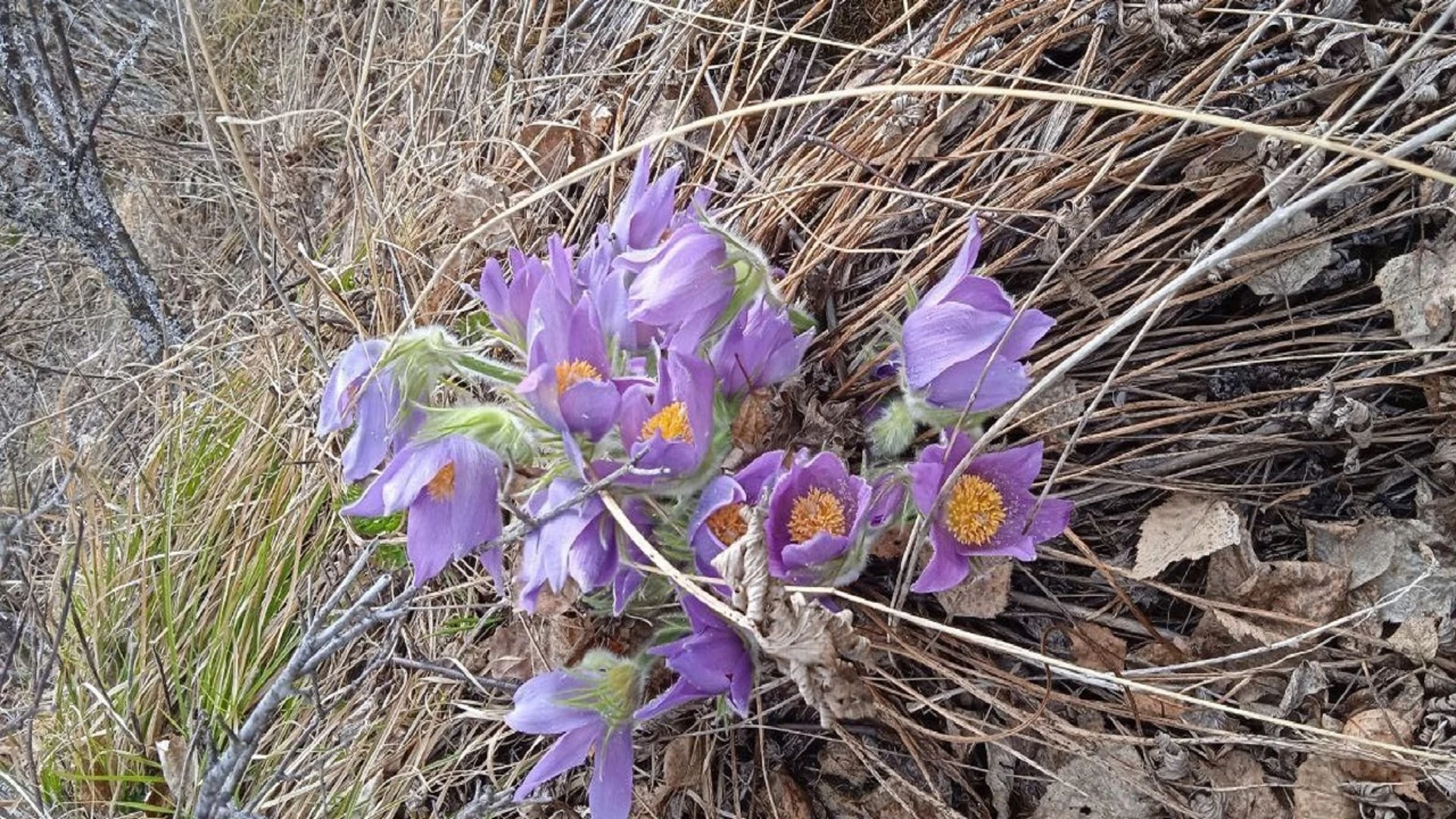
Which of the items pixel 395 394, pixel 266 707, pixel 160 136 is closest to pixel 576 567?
pixel 395 394

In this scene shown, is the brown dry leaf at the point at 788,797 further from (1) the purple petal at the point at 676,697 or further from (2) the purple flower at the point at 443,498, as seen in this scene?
(2) the purple flower at the point at 443,498

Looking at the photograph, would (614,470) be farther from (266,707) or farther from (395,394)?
(266,707)

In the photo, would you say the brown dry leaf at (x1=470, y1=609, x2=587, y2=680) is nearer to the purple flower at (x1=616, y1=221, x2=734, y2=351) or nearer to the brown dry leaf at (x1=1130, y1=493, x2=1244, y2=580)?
the purple flower at (x1=616, y1=221, x2=734, y2=351)

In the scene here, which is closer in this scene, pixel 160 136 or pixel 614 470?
pixel 614 470

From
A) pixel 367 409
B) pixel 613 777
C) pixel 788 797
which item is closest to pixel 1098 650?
pixel 788 797

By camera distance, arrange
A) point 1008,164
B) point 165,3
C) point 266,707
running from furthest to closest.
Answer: point 165,3
point 1008,164
point 266,707

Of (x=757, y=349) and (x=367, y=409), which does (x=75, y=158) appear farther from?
(x=757, y=349)
